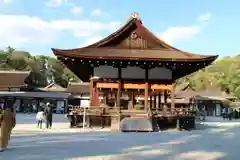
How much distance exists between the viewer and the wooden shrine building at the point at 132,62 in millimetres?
19156

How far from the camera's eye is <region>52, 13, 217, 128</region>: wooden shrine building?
754 inches

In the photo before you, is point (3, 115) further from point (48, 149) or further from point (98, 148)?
point (98, 148)

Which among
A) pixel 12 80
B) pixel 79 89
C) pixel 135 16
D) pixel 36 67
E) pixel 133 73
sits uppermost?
pixel 36 67

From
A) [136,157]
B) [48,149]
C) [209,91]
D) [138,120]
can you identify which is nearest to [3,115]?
[48,149]

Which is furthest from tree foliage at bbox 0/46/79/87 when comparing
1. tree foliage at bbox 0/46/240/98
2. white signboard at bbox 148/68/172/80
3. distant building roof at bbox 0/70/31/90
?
white signboard at bbox 148/68/172/80

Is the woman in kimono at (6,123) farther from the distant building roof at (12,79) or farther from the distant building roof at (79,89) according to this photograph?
the distant building roof at (79,89)

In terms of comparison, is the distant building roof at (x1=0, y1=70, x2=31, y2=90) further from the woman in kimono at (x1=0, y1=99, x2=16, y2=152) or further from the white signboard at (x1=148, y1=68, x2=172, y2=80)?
the woman in kimono at (x1=0, y1=99, x2=16, y2=152)

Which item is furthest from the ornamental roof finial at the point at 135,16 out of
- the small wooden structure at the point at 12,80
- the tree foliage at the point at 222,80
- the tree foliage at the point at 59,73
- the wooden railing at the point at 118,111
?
the tree foliage at the point at 59,73

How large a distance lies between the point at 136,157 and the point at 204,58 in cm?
1165

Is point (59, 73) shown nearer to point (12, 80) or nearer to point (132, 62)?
point (12, 80)

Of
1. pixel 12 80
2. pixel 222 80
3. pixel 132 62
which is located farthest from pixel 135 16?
pixel 222 80

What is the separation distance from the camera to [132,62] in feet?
64.3

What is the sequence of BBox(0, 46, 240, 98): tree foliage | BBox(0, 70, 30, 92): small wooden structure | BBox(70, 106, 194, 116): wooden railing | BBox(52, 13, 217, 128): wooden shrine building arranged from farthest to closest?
BBox(0, 46, 240, 98): tree foliage → BBox(0, 70, 30, 92): small wooden structure → BBox(70, 106, 194, 116): wooden railing → BBox(52, 13, 217, 128): wooden shrine building

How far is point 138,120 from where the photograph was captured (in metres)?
18.2
